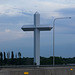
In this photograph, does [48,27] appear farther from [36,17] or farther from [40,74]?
[40,74]

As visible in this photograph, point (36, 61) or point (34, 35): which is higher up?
point (34, 35)

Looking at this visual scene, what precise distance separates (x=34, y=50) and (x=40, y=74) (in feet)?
93.3

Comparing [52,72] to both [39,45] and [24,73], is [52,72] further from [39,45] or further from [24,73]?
[39,45]

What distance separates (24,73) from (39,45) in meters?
29.2

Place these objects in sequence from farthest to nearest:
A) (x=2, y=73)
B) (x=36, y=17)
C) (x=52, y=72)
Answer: (x=36, y=17)
(x=52, y=72)
(x=2, y=73)

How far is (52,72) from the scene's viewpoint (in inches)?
694

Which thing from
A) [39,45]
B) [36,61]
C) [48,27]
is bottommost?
[36,61]

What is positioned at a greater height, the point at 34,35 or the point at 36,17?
the point at 36,17

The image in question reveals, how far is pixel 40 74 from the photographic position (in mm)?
16938

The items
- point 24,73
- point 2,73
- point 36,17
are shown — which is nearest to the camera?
point 2,73

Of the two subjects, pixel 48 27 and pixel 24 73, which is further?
pixel 48 27

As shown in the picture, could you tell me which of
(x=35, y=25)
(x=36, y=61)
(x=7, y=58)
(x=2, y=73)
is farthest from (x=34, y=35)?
(x=2, y=73)

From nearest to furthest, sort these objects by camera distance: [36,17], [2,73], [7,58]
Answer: [2,73]
[36,17]
[7,58]

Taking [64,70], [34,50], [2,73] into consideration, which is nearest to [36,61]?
[34,50]
